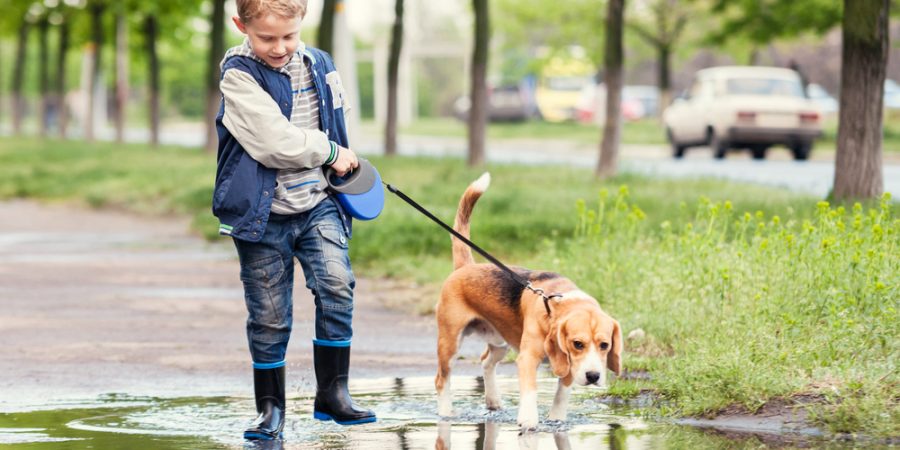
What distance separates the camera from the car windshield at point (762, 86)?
26.5 meters

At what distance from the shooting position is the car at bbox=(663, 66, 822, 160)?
83.6 feet

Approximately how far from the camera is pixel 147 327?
9477 millimetres

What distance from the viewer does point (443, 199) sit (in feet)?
52.2

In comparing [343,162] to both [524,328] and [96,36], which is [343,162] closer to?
[524,328]

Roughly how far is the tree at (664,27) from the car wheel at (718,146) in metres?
14.6

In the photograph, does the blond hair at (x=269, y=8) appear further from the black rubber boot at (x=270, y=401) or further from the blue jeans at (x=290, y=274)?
the black rubber boot at (x=270, y=401)

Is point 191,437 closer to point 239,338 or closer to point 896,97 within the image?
point 239,338

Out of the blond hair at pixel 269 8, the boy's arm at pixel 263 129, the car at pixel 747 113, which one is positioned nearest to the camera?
the blond hair at pixel 269 8

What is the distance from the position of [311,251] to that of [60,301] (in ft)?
18.2

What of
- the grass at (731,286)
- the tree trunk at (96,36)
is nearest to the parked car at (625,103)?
the tree trunk at (96,36)

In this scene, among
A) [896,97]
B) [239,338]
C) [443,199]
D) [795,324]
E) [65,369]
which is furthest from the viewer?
[896,97]

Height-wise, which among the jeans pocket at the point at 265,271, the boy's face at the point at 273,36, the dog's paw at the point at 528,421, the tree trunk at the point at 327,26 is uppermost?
the tree trunk at the point at 327,26

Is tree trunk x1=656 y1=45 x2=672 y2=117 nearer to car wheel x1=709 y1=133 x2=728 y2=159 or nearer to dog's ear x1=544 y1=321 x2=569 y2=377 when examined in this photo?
car wheel x1=709 y1=133 x2=728 y2=159

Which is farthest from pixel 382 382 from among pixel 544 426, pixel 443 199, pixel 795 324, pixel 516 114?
pixel 516 114
